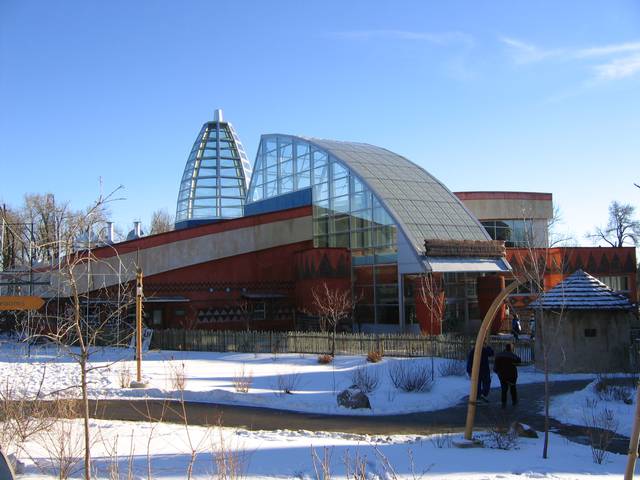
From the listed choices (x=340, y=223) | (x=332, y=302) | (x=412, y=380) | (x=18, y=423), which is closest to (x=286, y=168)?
(x=340, y=223)

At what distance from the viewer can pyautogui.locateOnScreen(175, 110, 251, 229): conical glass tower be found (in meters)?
52.6

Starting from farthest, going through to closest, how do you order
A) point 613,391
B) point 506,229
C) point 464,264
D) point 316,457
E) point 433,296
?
point 506,229, point 464,264, point 433,296, point 613,391, point 316,457

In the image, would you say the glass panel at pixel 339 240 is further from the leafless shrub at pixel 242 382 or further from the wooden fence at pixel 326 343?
the leafless shrub at pixel 242 382

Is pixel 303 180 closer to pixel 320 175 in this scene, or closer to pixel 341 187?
pixel 320 175

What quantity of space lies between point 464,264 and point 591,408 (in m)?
16.4

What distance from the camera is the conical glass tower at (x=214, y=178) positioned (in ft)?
172

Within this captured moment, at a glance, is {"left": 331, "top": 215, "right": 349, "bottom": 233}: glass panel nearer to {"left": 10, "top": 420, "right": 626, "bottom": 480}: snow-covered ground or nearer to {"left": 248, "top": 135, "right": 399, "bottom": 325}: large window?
{"left": 248, "top": 135, "right": 399, "bottom": 325}: large window

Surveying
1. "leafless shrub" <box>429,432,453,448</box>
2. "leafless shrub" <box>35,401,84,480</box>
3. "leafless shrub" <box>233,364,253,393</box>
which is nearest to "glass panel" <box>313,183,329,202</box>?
"leafless shrub" <box>233,364,253,393</box>

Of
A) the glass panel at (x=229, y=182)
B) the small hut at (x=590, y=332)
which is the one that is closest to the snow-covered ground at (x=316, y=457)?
the small hut at (x=590, y=332)

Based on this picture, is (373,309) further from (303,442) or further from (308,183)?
(303,442)

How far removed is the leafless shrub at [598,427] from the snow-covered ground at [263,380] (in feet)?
11.2

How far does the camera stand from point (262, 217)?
116 feet

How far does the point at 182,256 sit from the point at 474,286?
15.1 metres

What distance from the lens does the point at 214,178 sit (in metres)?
53.9
